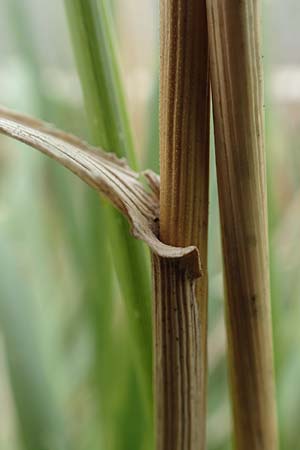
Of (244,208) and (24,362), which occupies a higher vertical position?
(244,208)

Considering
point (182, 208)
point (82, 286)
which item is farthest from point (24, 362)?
point (182, 208)

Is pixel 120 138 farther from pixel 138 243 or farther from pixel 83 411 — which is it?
pixel 83 411

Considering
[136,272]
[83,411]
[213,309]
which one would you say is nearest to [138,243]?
[136,272]

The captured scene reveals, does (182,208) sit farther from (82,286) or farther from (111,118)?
(82,286)

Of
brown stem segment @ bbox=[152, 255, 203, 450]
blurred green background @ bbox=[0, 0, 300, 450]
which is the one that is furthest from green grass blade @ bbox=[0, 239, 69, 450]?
brown stem segment @ bbox=[152, 255, 203, 450]

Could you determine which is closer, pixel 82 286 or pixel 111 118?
pixel 111 118

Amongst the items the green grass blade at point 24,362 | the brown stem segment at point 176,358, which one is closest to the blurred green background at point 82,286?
the green grass blade at point 24,362

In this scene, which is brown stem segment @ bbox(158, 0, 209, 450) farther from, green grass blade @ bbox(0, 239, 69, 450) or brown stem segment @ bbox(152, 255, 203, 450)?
green grass blade @ bbox(0, 239, 69, 450)
